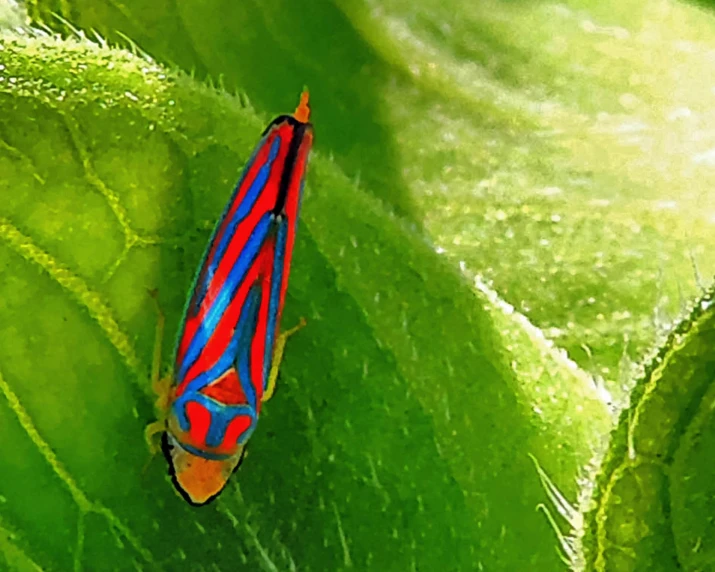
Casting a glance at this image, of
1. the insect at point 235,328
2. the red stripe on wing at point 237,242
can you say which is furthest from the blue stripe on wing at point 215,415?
the red stripe on wing at point 237,242

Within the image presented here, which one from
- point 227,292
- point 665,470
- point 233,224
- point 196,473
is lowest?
point 196,473

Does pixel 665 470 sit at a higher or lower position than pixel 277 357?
higher

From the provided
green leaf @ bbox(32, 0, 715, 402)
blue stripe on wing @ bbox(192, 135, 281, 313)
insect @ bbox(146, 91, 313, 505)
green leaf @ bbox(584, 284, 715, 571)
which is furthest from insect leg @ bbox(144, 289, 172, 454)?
green leaf @ bbox(32, 0, 715, 402)

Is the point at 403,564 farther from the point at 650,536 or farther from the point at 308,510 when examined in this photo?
the point at 650,536

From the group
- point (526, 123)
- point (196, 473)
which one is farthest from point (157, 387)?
point (526, 123)

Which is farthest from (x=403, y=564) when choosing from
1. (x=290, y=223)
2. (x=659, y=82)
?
(x=659, y=82)

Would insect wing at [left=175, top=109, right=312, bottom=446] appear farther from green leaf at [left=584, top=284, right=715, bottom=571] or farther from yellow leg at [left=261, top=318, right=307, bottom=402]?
green leaf at [left=584, top=284, right=715, bottom=571]

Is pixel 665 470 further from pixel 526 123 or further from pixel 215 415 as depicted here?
pixel 526 123
